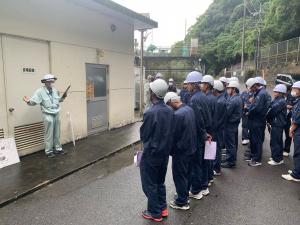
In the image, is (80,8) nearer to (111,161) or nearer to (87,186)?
(111,161)

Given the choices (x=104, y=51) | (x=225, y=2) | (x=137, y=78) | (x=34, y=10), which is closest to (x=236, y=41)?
(x=225, y=2)

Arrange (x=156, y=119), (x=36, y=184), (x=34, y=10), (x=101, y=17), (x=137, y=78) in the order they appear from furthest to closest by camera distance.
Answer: (x=137, y=78) → (x=101, y=17) → (x=34, y=10) → (x=36, y=184) → (x=156, y=119)

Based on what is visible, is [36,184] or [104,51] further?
[104,51]

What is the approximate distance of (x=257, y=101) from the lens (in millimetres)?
5953

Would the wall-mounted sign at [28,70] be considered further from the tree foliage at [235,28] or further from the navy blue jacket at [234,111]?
the tree foliage at [235,28]

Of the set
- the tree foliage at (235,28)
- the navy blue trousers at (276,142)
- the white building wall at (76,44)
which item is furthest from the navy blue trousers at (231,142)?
the tree foliage at (235,28)

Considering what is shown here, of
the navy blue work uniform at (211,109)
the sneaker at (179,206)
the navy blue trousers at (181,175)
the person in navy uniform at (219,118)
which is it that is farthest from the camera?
the person in navy uniform at (219,118)

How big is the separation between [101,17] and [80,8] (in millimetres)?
983

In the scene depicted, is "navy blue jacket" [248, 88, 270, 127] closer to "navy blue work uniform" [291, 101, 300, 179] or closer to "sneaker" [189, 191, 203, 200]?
"navy blue work uniform" [291, 101, 300, 179]

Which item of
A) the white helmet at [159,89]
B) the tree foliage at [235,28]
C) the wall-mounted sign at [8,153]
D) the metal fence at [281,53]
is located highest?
the tree foliage at [235,28]

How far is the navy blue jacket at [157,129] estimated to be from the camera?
3506 millimetres

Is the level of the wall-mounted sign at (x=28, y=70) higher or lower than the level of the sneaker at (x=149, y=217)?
higher

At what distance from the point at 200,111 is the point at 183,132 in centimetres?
68

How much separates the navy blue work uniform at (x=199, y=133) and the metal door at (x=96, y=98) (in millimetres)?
4671
